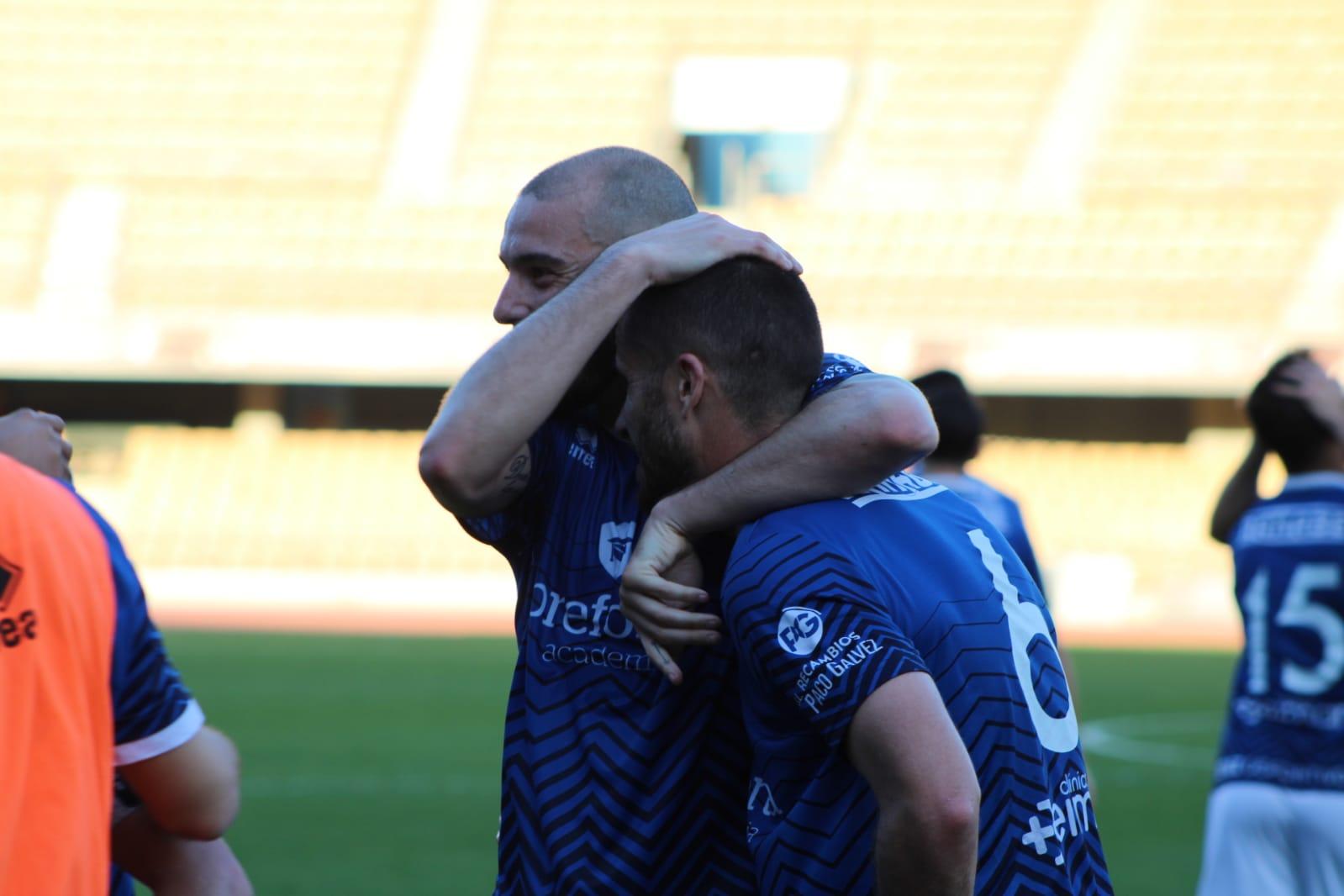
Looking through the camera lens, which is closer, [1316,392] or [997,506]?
[1316,392]

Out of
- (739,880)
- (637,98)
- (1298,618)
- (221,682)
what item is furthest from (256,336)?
(739,880)

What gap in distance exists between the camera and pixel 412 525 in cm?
2556

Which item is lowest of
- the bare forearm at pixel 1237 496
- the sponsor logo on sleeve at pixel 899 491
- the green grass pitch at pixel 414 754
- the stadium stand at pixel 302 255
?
the green grass pitch at pixel 414 754

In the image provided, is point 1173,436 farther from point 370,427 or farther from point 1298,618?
point 1298,618

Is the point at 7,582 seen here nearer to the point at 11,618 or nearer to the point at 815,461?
the point at 11,618

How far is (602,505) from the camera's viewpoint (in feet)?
7.50

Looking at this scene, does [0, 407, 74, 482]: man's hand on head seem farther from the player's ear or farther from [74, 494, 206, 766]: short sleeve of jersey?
the player's ear

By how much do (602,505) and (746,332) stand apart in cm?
43

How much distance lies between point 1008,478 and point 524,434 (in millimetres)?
25125

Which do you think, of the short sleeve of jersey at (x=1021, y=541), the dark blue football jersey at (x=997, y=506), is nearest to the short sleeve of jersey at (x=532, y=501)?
the short sleeve of jersey at (x=1021, y=541)

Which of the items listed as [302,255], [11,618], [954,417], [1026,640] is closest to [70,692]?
[11,618]

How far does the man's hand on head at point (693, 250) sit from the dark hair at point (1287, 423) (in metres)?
2.52

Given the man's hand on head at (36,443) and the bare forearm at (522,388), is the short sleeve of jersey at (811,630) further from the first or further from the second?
the man's hand on head at (36,443)

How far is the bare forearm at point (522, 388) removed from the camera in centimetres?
207
